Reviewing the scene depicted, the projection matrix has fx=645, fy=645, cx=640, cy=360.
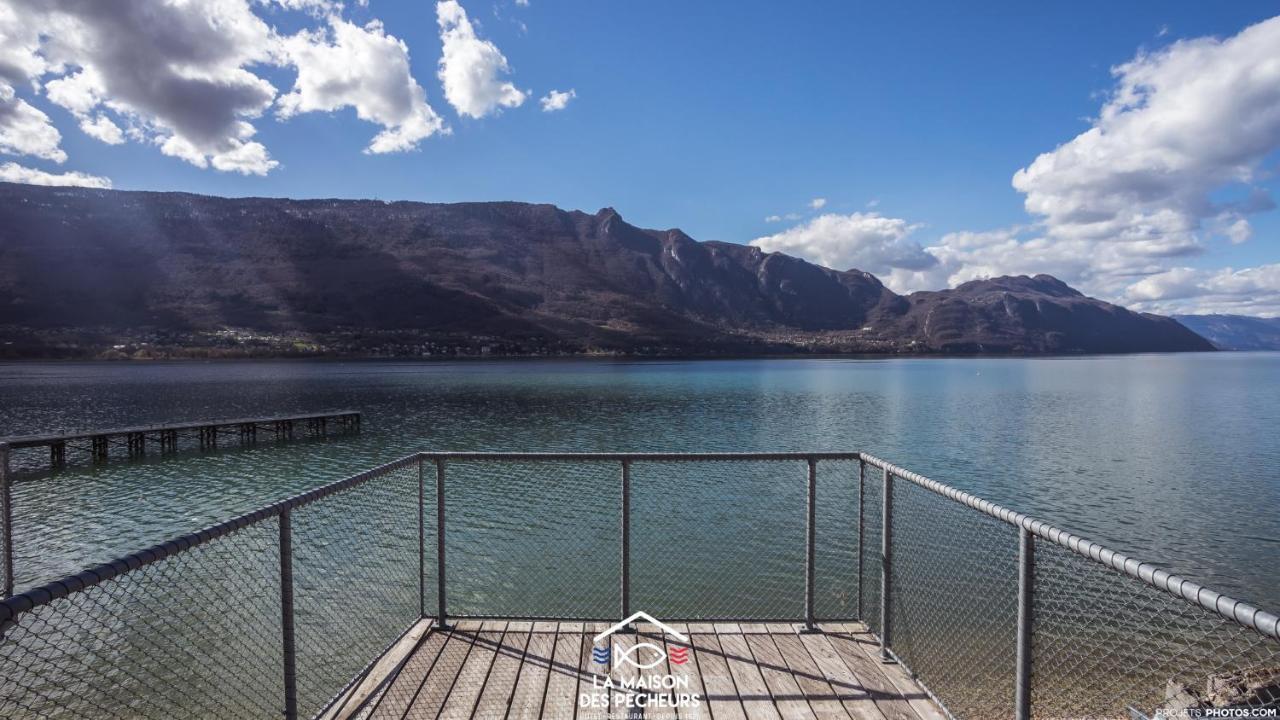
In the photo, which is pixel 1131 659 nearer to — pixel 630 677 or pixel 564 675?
pixel 630 677

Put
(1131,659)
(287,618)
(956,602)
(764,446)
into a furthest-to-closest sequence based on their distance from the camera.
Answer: (764,446) < (956,602) < (1131,659) < (287,618)

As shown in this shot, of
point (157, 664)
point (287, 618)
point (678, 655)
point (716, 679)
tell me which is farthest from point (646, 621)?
point (157, 664)

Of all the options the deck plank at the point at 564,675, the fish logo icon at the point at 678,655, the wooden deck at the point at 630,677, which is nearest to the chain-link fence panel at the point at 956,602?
the wooden deck at the point at 630,677

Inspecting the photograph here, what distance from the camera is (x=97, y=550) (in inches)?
567

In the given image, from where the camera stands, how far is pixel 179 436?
34969 millimetres

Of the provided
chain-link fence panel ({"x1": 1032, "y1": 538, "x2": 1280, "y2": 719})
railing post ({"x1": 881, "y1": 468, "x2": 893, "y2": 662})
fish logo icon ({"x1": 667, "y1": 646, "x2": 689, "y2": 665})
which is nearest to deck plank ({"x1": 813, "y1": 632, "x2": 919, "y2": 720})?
railing post ({"x1": 881, "y1": 468, "x2": 893, "y2": 662})

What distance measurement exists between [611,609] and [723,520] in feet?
19.1

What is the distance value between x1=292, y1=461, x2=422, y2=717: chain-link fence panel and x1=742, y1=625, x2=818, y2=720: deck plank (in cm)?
327

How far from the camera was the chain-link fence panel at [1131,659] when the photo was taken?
695cm

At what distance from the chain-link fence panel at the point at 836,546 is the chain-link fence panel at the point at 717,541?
0.44 meters

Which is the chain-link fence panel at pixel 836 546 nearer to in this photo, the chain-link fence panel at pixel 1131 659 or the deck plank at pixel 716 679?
the chain-link fence panel at pixel 1131 659

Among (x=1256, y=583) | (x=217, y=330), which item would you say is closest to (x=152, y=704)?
(x=1256, y=583)

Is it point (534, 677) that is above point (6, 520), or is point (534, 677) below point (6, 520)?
below

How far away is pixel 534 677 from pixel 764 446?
25287 mm
